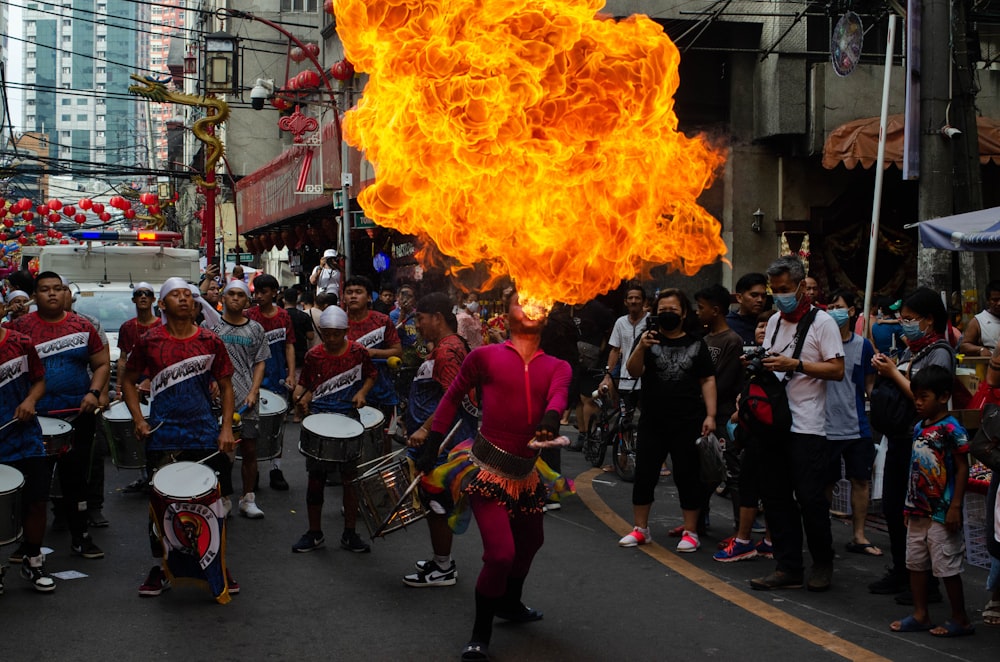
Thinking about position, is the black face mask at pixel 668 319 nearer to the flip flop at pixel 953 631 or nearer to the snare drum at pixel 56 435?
the flip flop at pixel 953 631

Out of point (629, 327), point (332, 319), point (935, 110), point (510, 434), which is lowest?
point (510, 434)

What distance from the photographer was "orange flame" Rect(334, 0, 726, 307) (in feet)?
35.8

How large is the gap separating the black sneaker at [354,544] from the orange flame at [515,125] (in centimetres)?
275

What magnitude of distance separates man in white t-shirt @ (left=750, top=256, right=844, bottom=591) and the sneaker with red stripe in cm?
118

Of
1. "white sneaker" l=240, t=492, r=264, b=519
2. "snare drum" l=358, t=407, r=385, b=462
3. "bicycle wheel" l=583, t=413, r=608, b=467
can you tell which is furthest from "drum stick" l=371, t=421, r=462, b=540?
"bicycle wheel" l=583, t=413, r=608, b=467

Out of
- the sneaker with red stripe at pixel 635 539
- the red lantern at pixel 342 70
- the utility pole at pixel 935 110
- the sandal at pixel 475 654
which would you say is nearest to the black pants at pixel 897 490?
the sneaker with red stripe at pixel 635 539

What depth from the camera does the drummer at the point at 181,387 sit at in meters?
7.28

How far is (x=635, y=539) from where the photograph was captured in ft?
27.3

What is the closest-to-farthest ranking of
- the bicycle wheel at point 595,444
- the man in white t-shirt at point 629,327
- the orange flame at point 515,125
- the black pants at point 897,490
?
the black pants at point 897,490 < the orange flame at point 515,125 < the man in white t-shirt at point 629,327 < the bicycle wheel at point 595,444

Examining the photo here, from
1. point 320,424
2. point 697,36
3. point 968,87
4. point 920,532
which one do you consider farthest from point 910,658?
point 697,36

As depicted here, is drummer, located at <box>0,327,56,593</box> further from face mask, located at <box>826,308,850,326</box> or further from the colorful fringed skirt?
face mask, located at <box>826,308,850,326</box>

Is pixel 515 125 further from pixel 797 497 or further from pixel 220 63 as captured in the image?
pixel 220 63

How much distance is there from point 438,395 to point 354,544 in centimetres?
123

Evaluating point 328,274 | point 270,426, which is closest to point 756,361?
point 270,426
